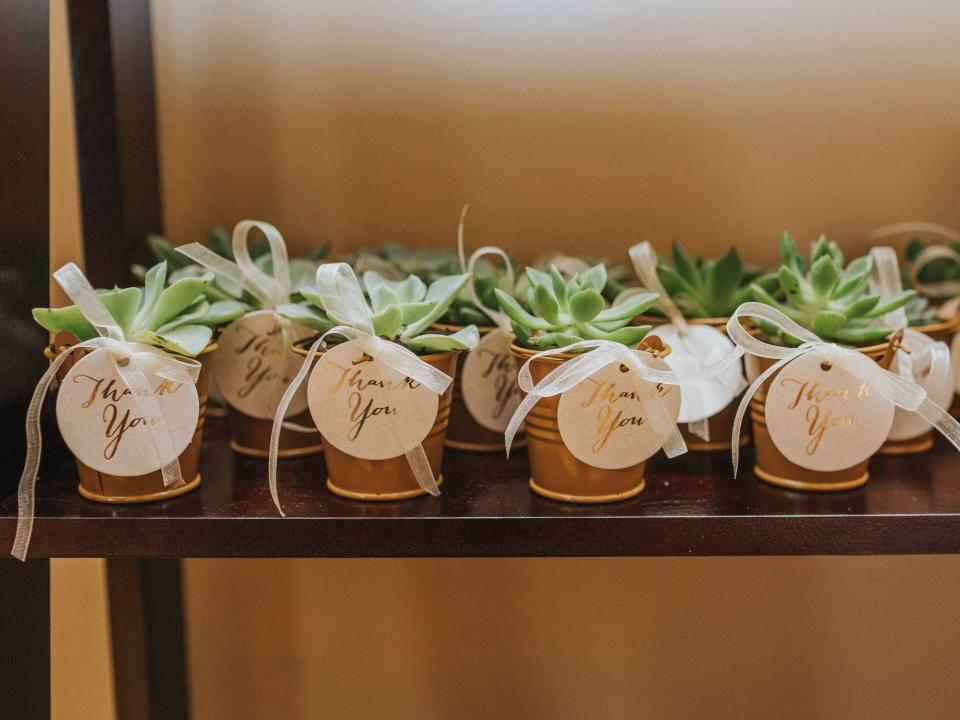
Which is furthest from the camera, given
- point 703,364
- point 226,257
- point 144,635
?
point 144,635

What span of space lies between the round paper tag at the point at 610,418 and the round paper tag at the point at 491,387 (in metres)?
0.12

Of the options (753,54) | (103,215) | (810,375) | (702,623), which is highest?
(753,54)

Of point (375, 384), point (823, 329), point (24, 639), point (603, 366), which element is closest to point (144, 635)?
point (24, 639)

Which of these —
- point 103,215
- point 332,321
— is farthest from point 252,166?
point 332,321

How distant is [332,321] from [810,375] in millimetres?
324

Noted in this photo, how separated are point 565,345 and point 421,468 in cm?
13

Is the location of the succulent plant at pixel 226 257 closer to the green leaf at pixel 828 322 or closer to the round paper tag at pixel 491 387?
the round paper tag at pixel 491 387

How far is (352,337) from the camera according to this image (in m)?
0.60

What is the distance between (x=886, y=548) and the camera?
59cm

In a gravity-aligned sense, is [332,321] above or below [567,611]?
above

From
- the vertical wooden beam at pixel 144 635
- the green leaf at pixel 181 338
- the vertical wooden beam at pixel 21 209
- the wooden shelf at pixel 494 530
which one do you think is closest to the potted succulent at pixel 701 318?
the wooden shelf at pixel 494 530

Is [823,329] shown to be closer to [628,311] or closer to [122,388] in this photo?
[628,311]

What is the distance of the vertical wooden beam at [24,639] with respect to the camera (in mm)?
621

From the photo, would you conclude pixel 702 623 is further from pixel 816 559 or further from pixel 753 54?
pixel 753 54
